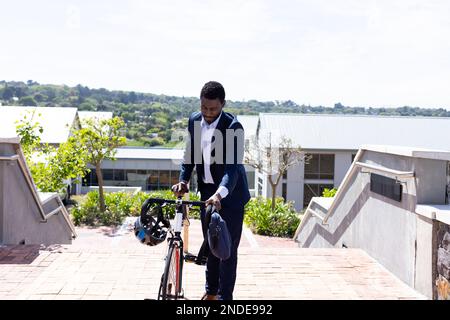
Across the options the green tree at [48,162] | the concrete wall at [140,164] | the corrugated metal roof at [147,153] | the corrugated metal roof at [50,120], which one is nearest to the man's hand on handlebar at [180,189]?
the green tree at [48,162]

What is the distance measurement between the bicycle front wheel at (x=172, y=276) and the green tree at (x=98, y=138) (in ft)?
59.2

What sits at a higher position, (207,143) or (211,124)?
(211,124)

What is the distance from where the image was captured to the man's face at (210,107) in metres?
3.99

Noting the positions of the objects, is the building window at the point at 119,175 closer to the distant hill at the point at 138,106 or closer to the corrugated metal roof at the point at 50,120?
the corrugated metal roof at the point at 50,120

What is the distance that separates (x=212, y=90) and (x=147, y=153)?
134 feet

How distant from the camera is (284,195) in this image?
3481 cm

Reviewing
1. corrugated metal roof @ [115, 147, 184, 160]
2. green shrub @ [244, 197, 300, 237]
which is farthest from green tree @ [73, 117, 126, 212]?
Result: corrugated metal roof @ [115, 147, 184, 160]

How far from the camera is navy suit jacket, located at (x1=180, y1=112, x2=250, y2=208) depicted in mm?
4039

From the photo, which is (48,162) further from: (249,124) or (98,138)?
(249,124)

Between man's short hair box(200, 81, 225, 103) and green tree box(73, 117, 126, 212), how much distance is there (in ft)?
59.3

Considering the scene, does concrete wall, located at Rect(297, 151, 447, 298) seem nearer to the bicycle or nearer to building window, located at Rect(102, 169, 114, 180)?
the bicycle

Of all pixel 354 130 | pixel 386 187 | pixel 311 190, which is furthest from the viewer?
pixel 354 130

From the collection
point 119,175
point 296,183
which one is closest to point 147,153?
point 119,175

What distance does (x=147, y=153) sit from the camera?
44.5m
